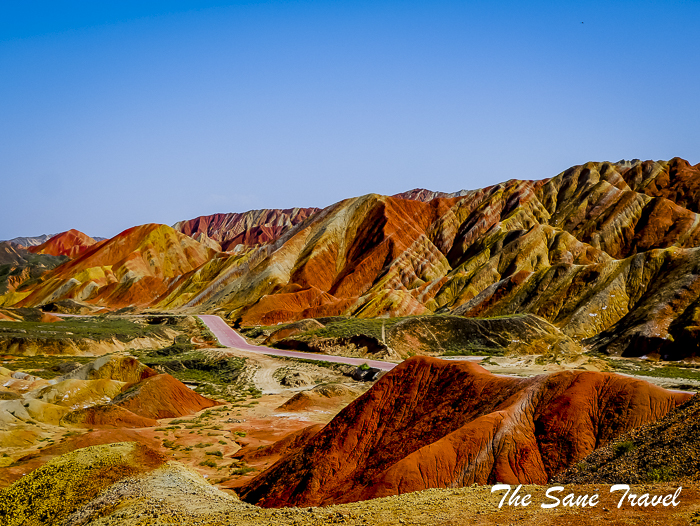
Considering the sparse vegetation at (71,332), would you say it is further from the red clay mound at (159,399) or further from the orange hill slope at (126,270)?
the orange hill slope at (126,270)

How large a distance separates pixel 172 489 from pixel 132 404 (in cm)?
2212

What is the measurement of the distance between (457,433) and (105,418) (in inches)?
944

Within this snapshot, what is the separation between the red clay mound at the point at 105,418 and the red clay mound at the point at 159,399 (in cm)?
192

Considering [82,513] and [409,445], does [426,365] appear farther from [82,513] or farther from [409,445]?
[82,513]

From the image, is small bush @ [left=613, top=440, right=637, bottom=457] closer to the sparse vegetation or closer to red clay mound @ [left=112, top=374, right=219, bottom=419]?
red clay mound @ [left=112, top=374, right=219, bottom=419]

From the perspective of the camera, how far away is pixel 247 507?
1312 cm

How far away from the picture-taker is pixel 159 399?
35.5 meters

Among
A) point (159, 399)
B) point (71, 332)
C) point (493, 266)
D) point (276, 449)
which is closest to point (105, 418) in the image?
point (159, 399)

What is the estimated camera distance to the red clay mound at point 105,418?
3052 cm

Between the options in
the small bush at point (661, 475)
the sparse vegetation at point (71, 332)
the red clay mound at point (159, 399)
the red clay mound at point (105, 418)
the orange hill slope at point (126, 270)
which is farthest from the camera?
the orange hill slope at point (126, 270)

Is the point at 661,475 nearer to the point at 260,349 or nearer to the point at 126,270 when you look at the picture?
the point at 260,349

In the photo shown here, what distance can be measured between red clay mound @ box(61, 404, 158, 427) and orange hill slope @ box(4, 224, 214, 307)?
107770 mm

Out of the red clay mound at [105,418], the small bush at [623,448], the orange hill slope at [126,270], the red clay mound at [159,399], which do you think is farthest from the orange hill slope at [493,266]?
the red clay mound at [105,418]

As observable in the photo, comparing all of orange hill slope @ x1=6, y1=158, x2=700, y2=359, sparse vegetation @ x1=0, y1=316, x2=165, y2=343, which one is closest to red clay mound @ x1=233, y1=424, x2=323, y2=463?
orange hill slope @ x1=6, y1=158, x2=700, y2=359
